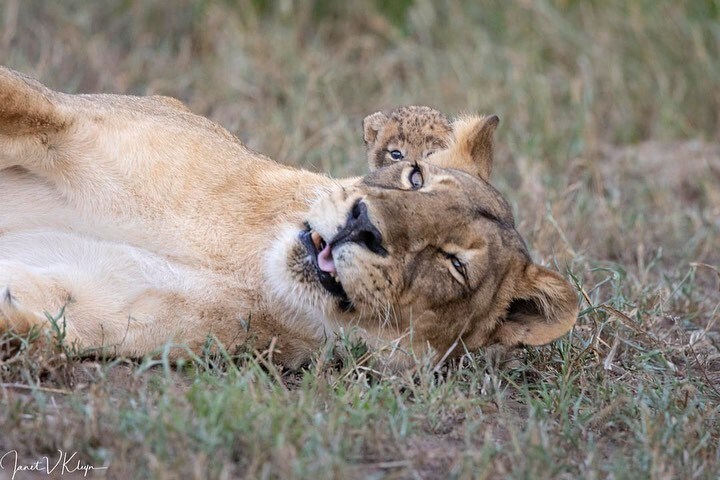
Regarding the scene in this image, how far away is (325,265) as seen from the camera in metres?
3.90

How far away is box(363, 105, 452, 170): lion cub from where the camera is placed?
5.25 metres

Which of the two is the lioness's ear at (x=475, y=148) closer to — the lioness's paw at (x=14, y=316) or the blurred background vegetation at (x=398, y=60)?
the lioness's paw at (x=14, y=316)

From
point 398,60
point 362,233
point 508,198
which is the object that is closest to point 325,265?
point 362,233

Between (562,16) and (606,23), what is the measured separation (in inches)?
14.8

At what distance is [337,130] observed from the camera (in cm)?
724

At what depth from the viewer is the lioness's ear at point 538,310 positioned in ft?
13.5

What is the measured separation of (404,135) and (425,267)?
62.1 inches

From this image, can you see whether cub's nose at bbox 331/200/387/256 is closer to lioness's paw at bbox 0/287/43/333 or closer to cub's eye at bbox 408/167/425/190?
cub's eye at bbox 408/167/425/190

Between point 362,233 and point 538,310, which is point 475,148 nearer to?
point 538,310

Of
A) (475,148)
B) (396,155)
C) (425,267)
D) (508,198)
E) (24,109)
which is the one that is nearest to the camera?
(425,267)

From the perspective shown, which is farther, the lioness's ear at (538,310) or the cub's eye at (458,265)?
the lioness's ear at (538,310)

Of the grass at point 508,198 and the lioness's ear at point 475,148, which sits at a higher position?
the lioness's ear at point 475,148

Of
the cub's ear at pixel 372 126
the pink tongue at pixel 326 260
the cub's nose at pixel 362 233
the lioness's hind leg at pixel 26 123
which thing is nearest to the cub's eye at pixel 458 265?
the cub's nose at pixel 362 233

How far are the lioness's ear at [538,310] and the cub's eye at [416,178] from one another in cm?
51
